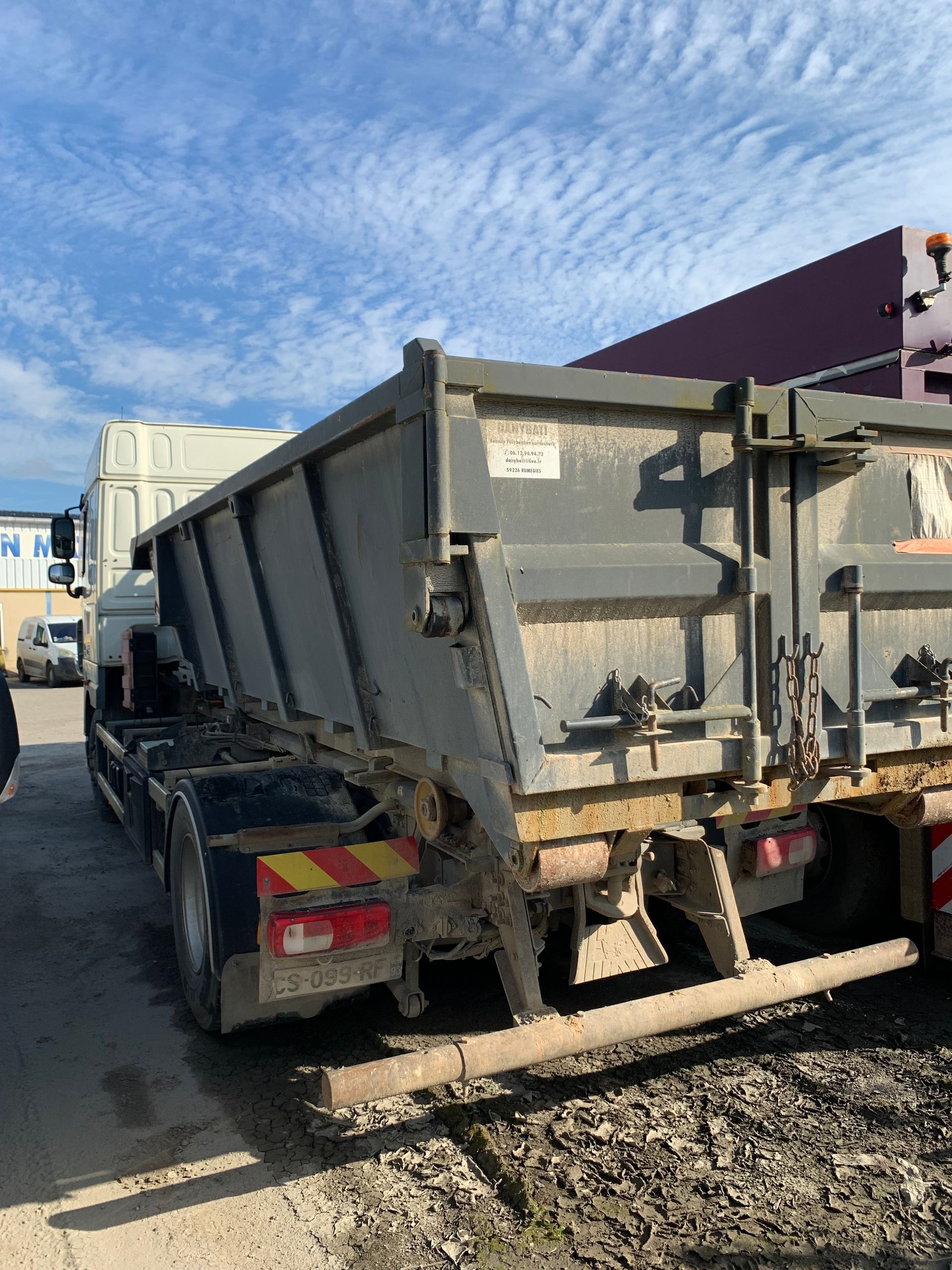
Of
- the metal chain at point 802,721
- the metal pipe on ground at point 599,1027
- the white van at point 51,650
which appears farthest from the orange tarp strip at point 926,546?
the white van at point 51,650

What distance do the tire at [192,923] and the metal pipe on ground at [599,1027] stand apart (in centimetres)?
120

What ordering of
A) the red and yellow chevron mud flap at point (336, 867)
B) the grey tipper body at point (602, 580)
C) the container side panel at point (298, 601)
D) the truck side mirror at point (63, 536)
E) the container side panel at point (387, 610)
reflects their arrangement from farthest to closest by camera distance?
the truck side mirror at point (63, 536)
the container side panel at point (298, 601)
the red and yellow chevron mud flap at point (336, 867)
the container side panel at point (387, 610)
the grey tipper body at point (602, 580)

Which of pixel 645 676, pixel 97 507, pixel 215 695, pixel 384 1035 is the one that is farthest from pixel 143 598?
Result: pixel 645 676

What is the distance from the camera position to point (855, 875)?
503 cm

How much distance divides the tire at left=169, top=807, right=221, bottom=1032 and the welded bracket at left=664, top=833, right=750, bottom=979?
6.49 feet

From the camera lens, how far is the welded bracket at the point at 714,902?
3514 millimetres

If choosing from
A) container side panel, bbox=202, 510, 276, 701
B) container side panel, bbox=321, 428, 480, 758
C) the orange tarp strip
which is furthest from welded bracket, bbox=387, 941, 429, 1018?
the orange tarp strip

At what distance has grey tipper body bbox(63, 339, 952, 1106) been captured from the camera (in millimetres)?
2783

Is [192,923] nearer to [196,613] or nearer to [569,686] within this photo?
[196,613]

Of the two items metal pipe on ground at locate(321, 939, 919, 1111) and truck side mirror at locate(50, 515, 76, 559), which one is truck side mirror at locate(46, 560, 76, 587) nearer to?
truck side mirror at locate(50, 515, 76, 559)

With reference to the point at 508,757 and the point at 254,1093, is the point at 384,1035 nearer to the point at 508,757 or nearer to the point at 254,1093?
the point at 254,1093

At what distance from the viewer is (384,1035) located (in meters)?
4.30

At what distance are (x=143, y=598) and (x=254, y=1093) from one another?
504cm

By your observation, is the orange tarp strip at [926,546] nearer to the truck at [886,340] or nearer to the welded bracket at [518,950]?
the truck at [886,340]
